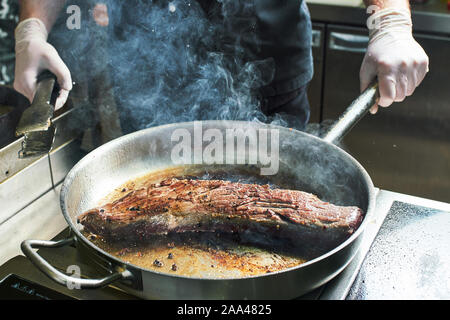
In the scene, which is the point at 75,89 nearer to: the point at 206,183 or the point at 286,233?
the point at 206,183

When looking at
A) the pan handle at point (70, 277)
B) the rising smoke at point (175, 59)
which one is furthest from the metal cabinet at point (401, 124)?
the pan handle at point (70, 277)

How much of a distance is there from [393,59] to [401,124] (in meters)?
1.60

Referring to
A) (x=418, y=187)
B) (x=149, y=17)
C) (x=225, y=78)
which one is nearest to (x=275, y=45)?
(x=225, y=78)

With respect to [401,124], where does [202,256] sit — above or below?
above

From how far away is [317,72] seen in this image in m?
3.20

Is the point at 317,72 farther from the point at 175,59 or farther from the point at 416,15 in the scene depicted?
the point at 175,59

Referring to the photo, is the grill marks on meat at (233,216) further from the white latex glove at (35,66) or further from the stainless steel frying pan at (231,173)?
the white latex glove at (35,66)

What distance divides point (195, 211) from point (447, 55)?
2.28m

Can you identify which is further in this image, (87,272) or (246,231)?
(246,231)

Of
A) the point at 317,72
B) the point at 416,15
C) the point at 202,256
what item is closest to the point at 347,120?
the point at 202,256

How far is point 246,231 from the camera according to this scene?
1.34 m

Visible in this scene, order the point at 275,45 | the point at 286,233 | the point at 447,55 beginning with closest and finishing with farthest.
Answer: the point at 286,233
the point at 275,45
the point at 447,55

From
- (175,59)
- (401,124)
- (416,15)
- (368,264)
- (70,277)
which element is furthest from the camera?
(401,124)

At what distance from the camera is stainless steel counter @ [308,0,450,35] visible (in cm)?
277
